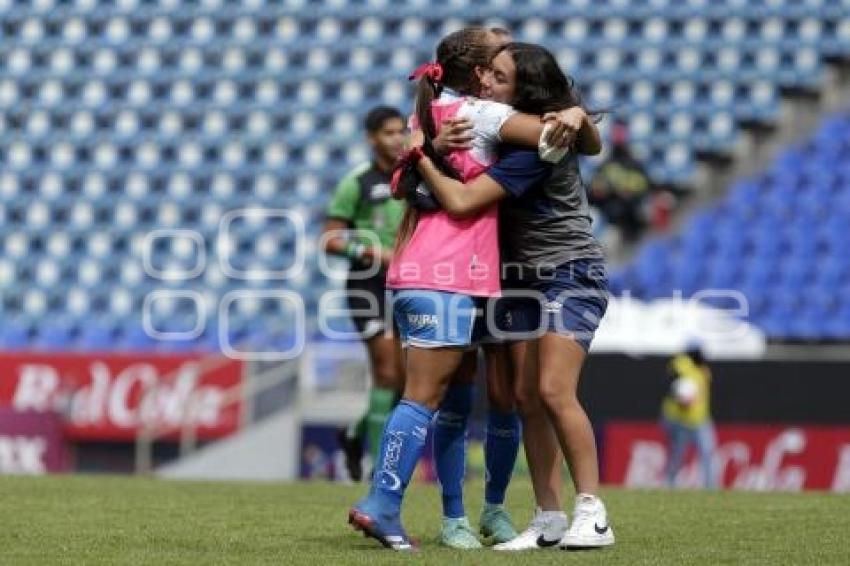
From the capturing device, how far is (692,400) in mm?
15383

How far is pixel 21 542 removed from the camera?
6914mm

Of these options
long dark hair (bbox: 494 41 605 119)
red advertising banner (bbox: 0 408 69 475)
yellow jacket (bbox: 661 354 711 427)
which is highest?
long dark hair (bbox: 494 41 605 119)

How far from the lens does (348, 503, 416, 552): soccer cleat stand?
6.65 meters

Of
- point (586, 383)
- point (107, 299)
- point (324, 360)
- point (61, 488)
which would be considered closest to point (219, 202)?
point (107, 299)

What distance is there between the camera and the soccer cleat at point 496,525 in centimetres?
722

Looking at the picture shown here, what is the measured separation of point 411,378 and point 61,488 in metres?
4.18

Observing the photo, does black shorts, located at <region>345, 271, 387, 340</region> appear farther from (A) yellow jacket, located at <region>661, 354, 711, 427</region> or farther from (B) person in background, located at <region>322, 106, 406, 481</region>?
(A) yellow jacket, located at <region>661, 354, 711, 427</region>

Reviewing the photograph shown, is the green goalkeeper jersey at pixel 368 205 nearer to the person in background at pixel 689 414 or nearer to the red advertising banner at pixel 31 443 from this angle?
the person in background at pixel 689 414

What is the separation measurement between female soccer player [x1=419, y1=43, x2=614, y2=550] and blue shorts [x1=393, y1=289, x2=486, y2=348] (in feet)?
0.95

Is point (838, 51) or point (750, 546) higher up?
point (838, 51)

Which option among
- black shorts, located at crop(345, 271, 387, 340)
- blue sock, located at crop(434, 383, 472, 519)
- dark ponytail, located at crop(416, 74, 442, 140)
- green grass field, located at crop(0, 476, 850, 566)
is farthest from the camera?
black shorts, located at crop(345, 271, 387, 340)

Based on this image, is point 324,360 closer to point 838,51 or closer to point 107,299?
point 107,299

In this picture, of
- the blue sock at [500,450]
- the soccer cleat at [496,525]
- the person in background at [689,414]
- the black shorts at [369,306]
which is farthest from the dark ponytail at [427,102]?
the person in background at [689,414]

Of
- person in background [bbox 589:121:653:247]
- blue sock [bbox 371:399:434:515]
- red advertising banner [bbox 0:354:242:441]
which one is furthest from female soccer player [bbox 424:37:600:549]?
person in background [bbox 589:121:653:247]
